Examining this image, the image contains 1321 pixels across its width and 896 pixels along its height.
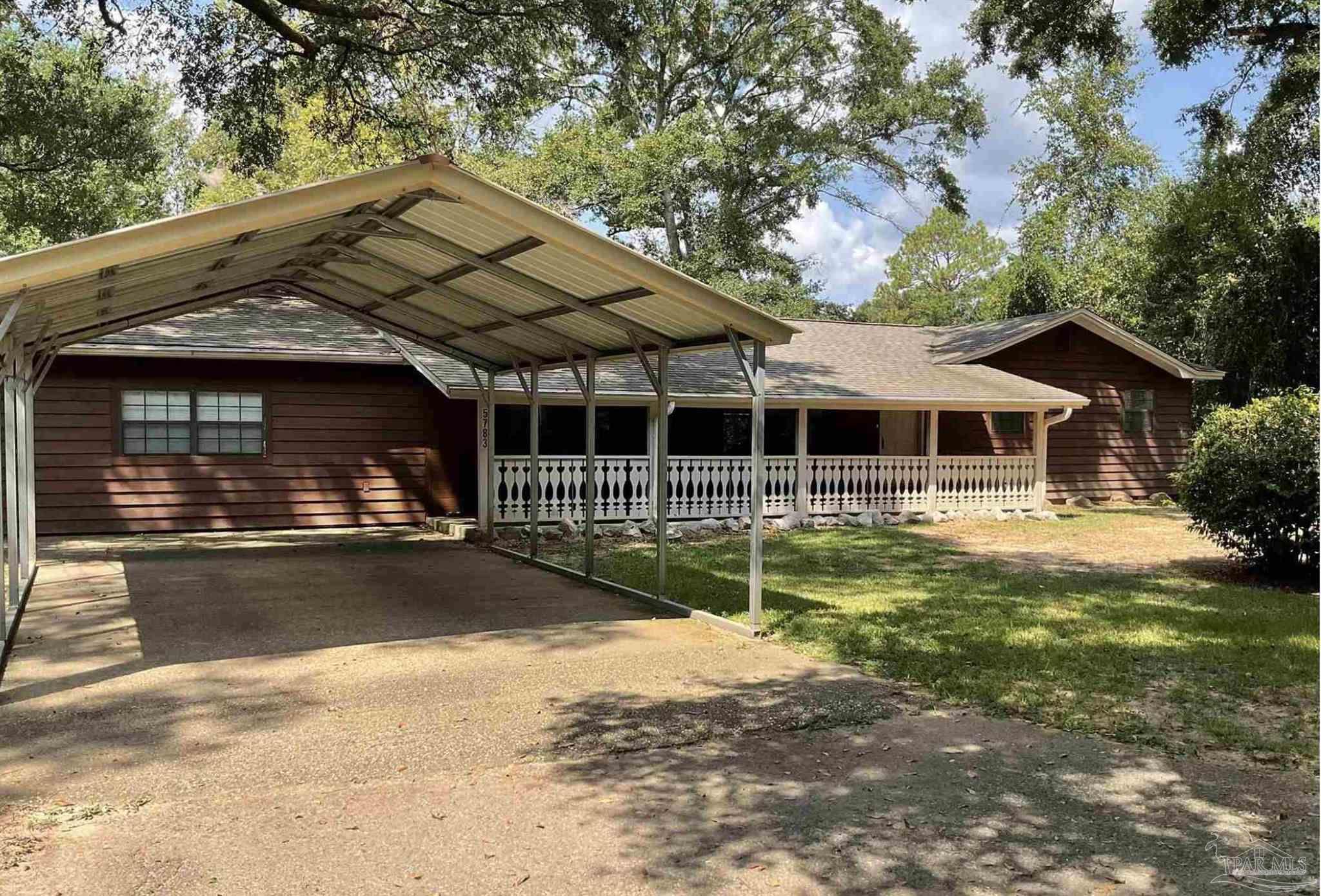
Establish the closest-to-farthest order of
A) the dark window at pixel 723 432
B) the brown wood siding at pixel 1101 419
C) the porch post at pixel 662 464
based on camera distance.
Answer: the porch post at pixel 662 464 < the dark window at pixel 723 432 < the brown wood siding at pixel 1101 419

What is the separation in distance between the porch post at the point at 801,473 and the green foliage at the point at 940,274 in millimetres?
42306

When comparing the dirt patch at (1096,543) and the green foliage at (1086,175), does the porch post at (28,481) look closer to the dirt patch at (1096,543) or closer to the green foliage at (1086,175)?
the dirt patch at (1096,543)

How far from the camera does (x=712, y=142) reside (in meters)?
27.7

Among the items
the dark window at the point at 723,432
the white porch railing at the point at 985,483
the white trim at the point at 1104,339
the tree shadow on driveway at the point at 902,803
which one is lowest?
the tree shadow on driveway at the point at 902,803

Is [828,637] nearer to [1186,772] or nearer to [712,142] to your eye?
[1186,772]

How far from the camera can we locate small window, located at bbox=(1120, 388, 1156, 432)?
21.2 metres

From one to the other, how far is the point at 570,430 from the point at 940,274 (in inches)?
1909

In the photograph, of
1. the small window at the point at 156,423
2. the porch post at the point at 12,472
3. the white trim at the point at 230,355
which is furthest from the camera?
the small window at the point at 156,423

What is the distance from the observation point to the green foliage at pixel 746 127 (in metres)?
27.2

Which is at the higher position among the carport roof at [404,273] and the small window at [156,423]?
the carport roof at [404,273]

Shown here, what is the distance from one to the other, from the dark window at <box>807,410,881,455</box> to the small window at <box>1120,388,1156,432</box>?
5.09 m

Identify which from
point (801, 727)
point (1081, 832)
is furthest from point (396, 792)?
point (1081, 832)

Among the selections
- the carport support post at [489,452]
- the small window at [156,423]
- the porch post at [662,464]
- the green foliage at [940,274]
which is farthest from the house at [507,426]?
the green foliage at [940,274]

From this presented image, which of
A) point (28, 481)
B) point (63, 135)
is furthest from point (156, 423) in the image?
point (63, 135)
